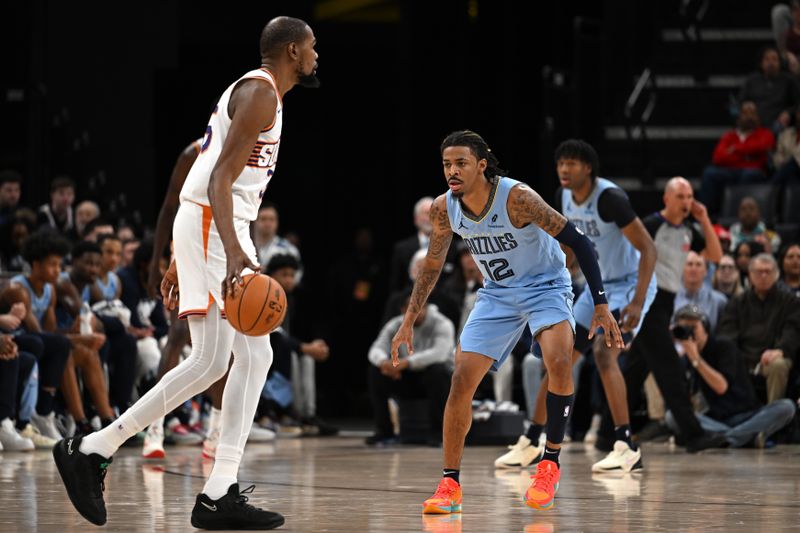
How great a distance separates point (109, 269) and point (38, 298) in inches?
36.6

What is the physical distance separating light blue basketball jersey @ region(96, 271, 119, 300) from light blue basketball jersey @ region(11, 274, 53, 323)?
69cm

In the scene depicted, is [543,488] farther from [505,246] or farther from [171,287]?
[171,287]

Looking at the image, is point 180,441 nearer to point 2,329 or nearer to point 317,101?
point 2,329

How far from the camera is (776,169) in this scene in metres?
12.6

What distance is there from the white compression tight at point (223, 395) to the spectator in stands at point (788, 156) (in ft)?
28.2

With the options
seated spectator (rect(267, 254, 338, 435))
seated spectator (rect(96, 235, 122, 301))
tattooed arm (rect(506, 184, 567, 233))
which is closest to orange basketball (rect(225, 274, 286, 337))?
tattooed arm (rect(506, 184, 567, 233))

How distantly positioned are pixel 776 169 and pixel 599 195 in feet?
18.6

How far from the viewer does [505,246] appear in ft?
18.9

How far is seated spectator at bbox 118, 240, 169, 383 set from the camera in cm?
1000

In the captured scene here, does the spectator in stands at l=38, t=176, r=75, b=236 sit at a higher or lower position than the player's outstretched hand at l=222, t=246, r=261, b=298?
higher

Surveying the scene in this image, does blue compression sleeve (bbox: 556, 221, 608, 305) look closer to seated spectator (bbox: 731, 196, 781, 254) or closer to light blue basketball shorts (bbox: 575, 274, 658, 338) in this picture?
light blue basketball shorts (bbox: 575, 274, 658, 338)

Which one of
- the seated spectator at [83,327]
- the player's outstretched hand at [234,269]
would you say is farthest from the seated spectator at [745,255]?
the player's outstretched hand at [234,269]

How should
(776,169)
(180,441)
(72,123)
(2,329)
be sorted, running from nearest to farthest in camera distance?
Result: (2,329) → (180,441) → (776,169) → (72,123)

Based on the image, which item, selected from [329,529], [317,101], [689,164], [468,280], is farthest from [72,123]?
[329,529]
